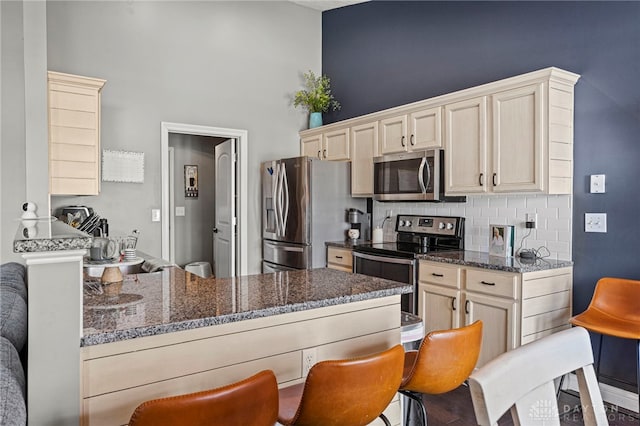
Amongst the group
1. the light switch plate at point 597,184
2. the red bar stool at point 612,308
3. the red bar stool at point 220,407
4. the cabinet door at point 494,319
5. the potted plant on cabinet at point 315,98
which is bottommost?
the cabinet door at point 494,319

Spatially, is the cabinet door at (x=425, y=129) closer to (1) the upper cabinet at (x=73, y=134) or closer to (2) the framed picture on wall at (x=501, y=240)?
(2) the framed picture on wall at (x=501, y=240)

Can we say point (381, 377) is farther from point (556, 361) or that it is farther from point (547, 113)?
point (547, 113)

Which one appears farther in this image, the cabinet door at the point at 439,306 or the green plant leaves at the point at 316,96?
the green plant leaves at the point at 316,96

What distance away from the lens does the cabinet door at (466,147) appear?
328 centimetres

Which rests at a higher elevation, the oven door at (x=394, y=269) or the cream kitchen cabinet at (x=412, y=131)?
the cream kitchen cabinet at (x=412, y=131)

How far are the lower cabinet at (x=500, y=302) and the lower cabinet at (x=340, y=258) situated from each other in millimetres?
945

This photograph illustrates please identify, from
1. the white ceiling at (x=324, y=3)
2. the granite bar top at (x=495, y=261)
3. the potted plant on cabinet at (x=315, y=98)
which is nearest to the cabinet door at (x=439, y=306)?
the granite bar top at (x=495, y=261)

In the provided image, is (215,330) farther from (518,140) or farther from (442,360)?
(518,140)

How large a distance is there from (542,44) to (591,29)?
1.12ft

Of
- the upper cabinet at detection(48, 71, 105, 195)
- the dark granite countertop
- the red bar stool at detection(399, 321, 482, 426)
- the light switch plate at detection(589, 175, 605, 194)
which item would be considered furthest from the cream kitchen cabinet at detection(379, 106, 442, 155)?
the upper cabinet at detection(48, 71, 105, 195)

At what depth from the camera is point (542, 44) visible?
3268 millimetres

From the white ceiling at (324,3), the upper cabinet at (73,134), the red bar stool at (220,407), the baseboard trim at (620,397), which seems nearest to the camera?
the red bar stool at (220,407)

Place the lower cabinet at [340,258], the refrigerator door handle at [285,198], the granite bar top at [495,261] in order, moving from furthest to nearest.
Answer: the refrigerator door handle at [285,198] → the lower cabinet at [340,258] → the granite bar top at [495,261]

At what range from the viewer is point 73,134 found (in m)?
3.32
